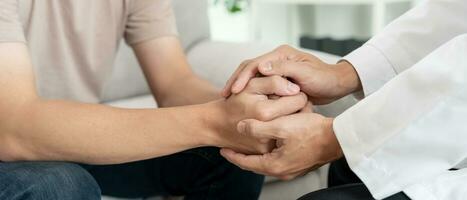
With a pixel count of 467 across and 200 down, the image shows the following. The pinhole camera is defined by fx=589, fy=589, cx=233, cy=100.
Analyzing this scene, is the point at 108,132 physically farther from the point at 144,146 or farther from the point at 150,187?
the point at 150,187

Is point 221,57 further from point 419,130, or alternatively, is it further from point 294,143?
point 419,130

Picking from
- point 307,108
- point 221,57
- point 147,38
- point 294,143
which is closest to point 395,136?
point 294,143

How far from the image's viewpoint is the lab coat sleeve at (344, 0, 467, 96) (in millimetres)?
1033

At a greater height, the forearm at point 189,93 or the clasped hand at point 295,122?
the clasped hand at point 295,122

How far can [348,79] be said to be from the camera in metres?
1.07

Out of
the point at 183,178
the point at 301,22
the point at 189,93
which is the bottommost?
the point at 301,22

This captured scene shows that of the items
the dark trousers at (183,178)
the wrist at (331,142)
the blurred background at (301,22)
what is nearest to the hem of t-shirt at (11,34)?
the dark trousers at (183,178)

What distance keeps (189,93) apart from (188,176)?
180mm

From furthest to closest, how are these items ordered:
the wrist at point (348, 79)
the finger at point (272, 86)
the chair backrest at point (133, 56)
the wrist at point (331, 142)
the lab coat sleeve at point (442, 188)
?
the chair backrest at point (133, 56) → the wrist at point (348, 79) → the finger at point (272, 86) → the wrist at point (331, 142) → the lab coat sleeve at point (442, 188)

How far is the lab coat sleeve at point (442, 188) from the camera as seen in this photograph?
2.30 ft

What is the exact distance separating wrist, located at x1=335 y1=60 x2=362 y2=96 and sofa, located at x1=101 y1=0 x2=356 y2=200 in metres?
0.20

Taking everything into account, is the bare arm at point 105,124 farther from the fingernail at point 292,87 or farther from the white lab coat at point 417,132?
the white lab coat at point 417,132

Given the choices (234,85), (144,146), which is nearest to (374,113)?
(234,85)

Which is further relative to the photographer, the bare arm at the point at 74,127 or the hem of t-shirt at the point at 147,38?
the hem of t-shirt at the point at 147,38
